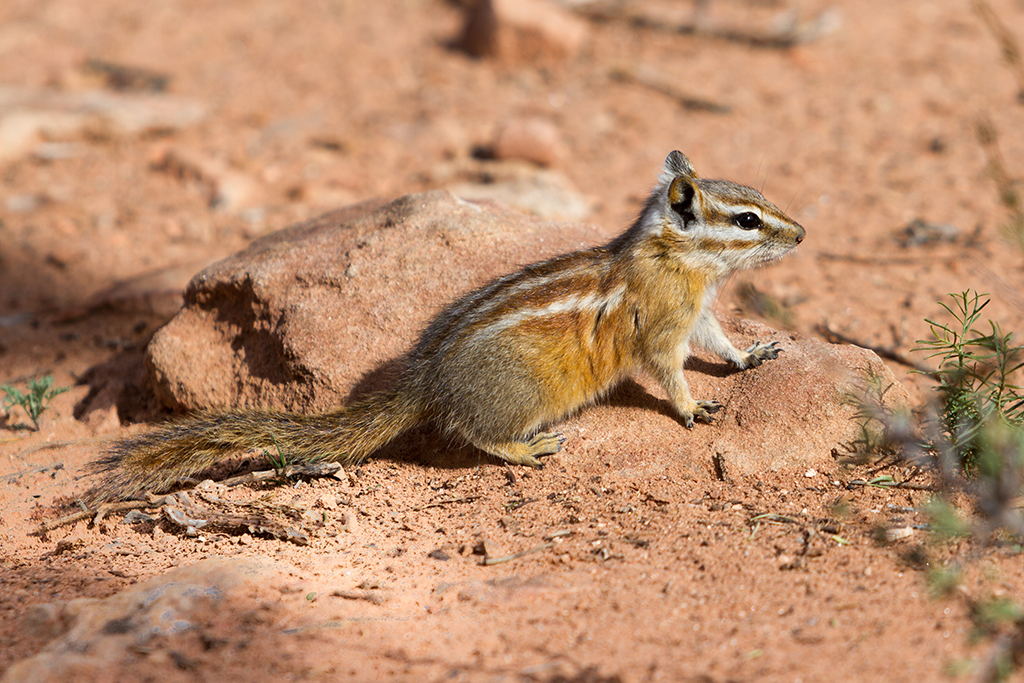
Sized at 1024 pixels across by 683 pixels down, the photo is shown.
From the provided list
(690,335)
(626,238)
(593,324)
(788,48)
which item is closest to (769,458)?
(690,335)

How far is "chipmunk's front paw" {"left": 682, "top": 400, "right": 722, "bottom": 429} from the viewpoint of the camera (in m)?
4.64

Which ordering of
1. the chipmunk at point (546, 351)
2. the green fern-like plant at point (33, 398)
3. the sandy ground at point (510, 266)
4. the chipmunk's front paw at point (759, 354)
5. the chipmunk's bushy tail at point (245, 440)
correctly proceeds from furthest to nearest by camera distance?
the green fern-like plant at point (33, 398) → the chipmunk's front paw at point (759, 354) → the chipmunk at point (546, 351) → the chipmunk's bushy tail at point (245, 440) → the sandy ground at point (510, 266)

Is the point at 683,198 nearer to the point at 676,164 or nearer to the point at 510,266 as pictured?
the point at 676,164

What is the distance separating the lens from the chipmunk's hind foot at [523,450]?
15.1ft

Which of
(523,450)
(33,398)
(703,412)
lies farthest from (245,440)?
(703,412)

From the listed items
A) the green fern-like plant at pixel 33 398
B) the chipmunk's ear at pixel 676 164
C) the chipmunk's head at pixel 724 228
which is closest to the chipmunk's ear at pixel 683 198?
the chipmunk's head at pixel 724 228

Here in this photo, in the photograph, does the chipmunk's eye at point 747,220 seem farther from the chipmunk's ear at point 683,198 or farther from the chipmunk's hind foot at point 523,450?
the chipmunk's hind foot at point 523,450

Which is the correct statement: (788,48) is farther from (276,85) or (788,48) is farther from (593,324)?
(593,324)

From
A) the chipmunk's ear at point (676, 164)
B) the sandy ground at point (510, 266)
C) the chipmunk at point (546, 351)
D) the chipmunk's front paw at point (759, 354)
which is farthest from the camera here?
the chipmunk's ear at point (676, 164)

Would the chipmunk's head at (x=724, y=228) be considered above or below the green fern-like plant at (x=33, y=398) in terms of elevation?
above

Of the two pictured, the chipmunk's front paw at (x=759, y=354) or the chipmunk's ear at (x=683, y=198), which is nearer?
the chipmunk's ear at (x=683, y=198)

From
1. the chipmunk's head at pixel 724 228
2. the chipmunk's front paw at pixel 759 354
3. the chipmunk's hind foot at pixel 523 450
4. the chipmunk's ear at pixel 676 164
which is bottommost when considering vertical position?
the chipmunk's hind foot at pixel 523 450

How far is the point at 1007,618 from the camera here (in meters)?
2.62

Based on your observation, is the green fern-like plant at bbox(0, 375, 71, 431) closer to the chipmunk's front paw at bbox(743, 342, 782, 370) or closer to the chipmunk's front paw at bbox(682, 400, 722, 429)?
the chipmunk's front paw at bbox(682, 400, 722, 429)
